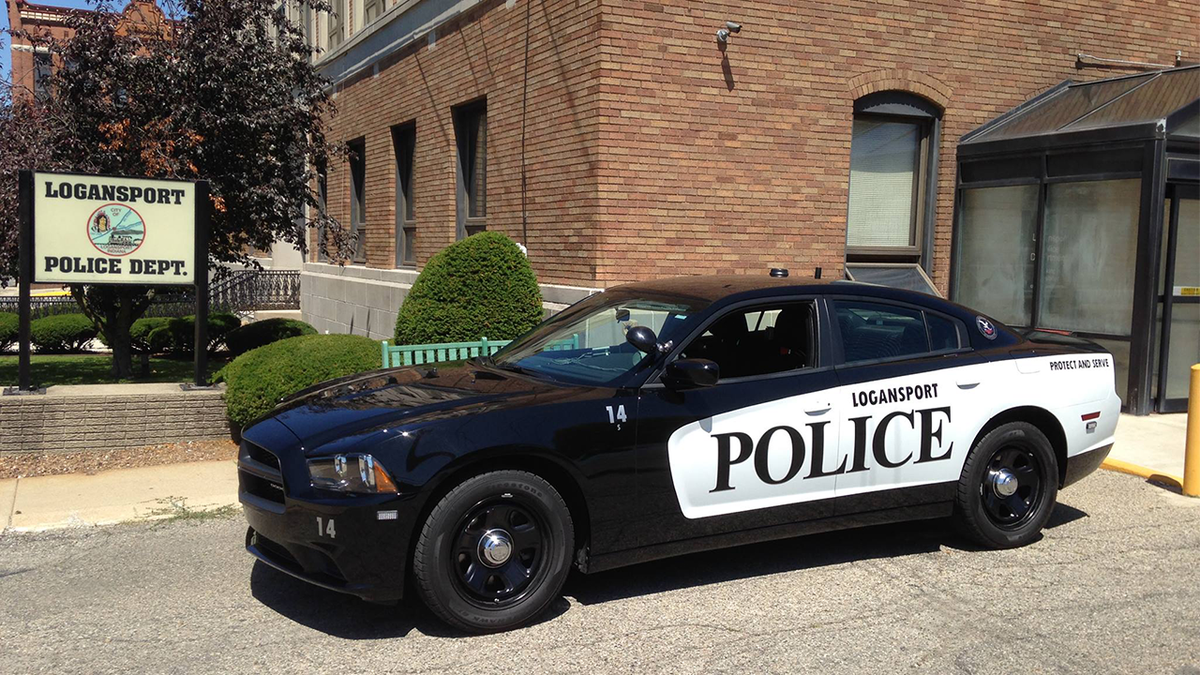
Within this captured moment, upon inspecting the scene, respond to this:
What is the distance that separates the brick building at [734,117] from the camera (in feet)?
33.9

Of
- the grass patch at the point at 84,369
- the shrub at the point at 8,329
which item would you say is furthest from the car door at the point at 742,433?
the shrub at the point at 8,329

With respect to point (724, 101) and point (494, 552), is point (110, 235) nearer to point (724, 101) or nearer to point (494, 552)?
point (494, 552)

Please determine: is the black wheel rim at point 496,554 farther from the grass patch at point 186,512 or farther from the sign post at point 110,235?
the sign post at point 110,235

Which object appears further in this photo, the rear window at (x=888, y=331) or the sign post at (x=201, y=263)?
the sign post at (x=201, y=263)

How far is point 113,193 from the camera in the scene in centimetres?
833

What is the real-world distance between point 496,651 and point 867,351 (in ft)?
8.64

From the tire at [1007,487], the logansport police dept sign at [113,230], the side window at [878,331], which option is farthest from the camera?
the logansport police dept sign at [113,230]

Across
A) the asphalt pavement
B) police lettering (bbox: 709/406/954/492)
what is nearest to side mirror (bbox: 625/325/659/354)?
police lettering (bbox: 709/406/954/492)

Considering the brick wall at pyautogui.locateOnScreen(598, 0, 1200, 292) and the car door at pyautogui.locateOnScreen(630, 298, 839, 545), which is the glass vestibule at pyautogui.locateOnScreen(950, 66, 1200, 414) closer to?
the brick wall at pyautogui.locateOnScreen(598, 0, 1200, 292)

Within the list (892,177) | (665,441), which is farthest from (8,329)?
(665,441)

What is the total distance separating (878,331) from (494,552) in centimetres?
258

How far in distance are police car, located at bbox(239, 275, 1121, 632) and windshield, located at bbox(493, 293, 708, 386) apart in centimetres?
2

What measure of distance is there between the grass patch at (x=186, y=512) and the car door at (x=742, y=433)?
319 cm

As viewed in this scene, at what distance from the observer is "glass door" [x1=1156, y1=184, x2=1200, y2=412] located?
10.3m
